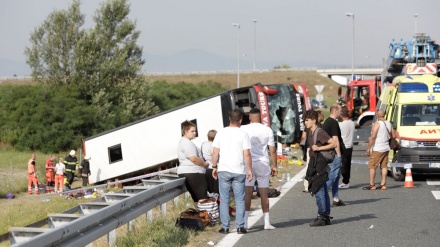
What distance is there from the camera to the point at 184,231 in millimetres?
11492

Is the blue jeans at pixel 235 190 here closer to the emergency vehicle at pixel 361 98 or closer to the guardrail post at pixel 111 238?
the guardrail post at pixel 111 238

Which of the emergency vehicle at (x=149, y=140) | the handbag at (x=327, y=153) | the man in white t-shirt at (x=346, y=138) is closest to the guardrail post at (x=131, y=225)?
the handbag at (x=327, y=153)

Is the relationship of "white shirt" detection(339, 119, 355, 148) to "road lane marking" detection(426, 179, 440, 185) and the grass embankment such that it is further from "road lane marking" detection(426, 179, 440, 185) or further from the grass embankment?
"road lane marking" detection(426, 179, 440, 185)

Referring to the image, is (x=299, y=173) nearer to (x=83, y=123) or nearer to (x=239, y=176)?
(x=239, y=176)

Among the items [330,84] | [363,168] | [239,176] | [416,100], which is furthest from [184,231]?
[330,84]

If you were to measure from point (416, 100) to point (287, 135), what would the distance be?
567 inches

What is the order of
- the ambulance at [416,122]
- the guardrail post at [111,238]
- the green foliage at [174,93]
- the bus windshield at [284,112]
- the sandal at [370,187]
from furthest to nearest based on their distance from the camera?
the green foliage at [174,93] → the bus windshield at [284,112] → the ambulance at [416,122] → the sandal at [370,187] → the guardrail post at [111,238]

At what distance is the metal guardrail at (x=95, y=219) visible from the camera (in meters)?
8.14

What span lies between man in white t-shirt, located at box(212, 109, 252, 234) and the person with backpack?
132 cm

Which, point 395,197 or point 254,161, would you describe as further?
point 395,197

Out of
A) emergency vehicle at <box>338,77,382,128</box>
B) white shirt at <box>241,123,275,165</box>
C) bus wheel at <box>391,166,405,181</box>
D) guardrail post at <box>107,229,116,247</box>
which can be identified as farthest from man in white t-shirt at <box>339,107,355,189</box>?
emergency vehicle at <box>338,77,382,128</box>

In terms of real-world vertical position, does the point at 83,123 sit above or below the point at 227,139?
below

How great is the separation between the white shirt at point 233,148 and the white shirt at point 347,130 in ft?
22.1

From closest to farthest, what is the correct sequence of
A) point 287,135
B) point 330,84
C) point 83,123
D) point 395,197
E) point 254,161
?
point 254,161 → point 395,197 → point 287,135 → point 83,123 → point 330,84
